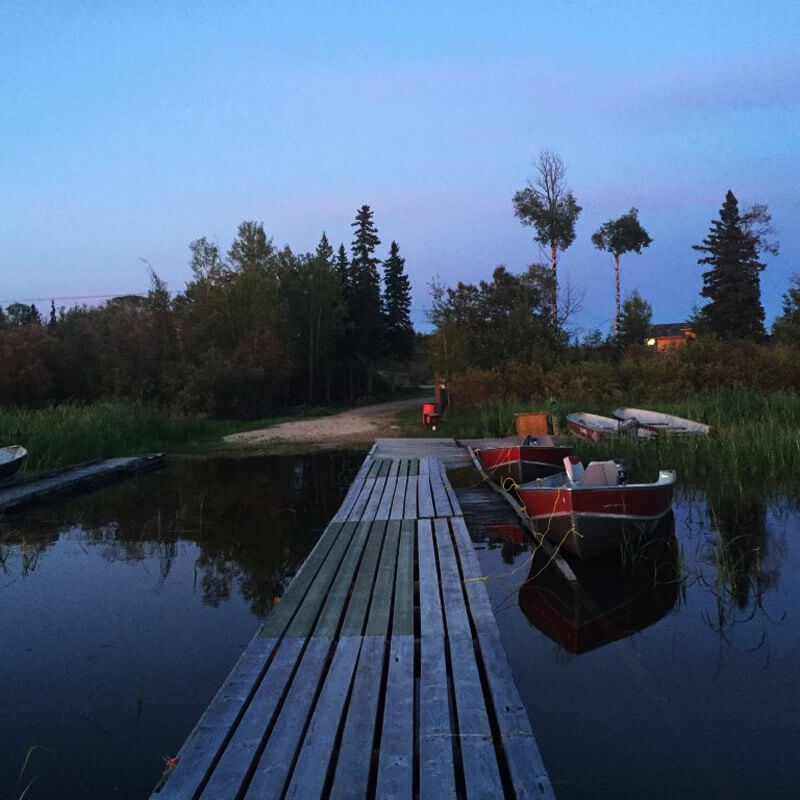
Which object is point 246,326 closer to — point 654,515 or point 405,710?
point 654,515

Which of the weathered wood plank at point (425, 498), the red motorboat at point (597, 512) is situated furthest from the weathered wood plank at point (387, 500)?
the red motorboat at point (597, 512)

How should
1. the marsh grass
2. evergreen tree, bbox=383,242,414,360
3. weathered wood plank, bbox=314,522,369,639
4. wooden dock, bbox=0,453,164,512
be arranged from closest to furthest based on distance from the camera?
weathered wood plank, bbox=314,522,369,639
wooden dock, bbox=0,453,164,512
the marsh grass
evergreen tree, bbox=383,242,414,360

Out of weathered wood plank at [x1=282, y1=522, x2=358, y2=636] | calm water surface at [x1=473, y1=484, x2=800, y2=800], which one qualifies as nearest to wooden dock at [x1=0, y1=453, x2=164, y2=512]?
weathered wood plank at [x1=282, y1=522, x2=358, y2=636]

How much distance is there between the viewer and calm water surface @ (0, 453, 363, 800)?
4172 millimetres

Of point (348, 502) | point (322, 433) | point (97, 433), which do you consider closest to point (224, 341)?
point (322, 433)

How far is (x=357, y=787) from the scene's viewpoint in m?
3.10

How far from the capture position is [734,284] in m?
42.8

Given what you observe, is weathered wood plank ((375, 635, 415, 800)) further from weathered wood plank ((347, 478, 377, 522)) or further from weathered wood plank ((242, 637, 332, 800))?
weathered wood plank ((347, 478, 377, 522))

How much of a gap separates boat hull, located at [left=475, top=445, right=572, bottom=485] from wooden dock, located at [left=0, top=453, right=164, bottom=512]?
24.4ft

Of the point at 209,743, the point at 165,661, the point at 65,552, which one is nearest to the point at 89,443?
the point at 65,552

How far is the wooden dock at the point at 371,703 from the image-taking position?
3160 millimetres

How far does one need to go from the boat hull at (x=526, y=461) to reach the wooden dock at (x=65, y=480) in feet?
24.4

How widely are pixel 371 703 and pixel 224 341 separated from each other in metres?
30.8

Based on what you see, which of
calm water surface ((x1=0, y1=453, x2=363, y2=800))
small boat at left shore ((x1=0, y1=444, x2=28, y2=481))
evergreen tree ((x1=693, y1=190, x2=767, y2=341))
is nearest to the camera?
calm water surface ((x1=0, y1=453, x2=363, y2=800))
